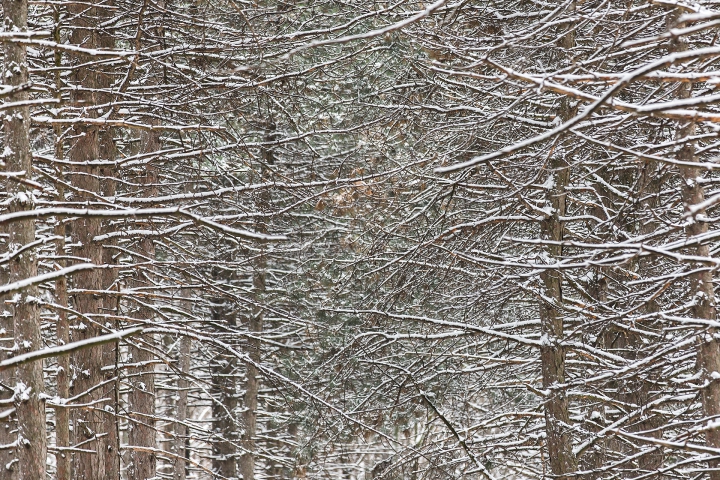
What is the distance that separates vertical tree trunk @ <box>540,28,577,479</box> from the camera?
7.95 m

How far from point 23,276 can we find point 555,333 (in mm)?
5470

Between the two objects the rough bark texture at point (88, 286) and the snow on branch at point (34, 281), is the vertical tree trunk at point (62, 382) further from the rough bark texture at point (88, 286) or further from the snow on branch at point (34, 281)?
the snow on branch at point (34, 281)

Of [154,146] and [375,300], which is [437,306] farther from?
[154,146]

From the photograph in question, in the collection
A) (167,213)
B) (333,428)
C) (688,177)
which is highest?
(688,177)

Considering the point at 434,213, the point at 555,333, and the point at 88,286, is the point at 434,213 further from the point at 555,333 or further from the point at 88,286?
the point at 88,286

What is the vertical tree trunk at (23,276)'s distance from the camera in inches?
212

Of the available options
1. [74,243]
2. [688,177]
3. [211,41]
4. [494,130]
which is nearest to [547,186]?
[494,130]

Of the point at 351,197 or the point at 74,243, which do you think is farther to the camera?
the point at 351,197

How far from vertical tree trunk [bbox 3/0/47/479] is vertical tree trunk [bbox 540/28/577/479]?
16.4 feet

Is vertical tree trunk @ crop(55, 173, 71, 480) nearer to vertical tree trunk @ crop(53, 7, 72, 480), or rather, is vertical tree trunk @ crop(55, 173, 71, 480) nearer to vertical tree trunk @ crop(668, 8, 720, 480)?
vertical tree trunk @ crop(53, 7, 72, 480)

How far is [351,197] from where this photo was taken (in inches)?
452

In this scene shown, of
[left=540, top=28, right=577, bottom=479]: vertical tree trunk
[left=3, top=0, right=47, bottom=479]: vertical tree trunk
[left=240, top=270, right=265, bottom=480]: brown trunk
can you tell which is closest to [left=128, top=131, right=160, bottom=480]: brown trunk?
[left=240, top=270, right=265, bottom=480]: brown trunk

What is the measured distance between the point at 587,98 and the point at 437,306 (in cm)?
751

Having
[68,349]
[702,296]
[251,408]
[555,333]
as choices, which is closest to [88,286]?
[68,349]
